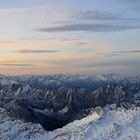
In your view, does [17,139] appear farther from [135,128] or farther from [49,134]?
[135,128]

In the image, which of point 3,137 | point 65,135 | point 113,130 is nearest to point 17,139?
point 3,137

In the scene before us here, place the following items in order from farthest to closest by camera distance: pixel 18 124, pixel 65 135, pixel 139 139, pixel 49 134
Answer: pixel 18 124
pixel 49 134
pixel 65 135
pixel 139 139

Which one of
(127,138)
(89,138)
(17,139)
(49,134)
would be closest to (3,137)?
(17,139)

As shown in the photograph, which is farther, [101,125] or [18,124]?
[18,124]

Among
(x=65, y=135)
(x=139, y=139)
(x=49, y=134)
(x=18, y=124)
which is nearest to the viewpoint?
(x=139, y=139)

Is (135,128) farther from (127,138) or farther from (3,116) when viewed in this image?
(3,116)

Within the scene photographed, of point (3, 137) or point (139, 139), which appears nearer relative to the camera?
point (139, 139)

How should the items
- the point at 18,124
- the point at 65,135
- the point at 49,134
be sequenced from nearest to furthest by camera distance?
the point at 65,135, the point at 49,134, the point at 18,124
